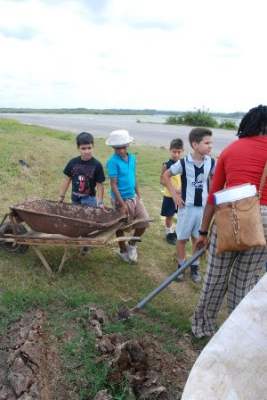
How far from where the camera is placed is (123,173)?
5238 millimetres

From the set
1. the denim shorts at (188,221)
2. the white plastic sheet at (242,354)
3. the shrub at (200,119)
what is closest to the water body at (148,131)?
the shrub at (200,119)

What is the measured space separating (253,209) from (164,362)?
133 cm

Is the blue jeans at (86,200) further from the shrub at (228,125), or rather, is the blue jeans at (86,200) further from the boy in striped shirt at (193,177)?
the shrub at (228,125)

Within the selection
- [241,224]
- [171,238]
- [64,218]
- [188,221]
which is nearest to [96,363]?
[241,224]

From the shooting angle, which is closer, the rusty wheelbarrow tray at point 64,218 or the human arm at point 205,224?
the human arm at point 205,224

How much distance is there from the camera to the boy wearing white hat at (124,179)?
5133 millimetres

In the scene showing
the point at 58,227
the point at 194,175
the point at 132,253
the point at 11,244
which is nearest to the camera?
the point at 194,175

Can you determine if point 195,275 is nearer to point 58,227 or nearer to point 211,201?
point 58,227

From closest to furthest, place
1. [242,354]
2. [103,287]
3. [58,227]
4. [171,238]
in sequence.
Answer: [242,354], [103,287], [58,227], [171,238]

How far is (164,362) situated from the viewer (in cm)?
348

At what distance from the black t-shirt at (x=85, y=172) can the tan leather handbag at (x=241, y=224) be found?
234cm

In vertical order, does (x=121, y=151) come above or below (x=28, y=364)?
above

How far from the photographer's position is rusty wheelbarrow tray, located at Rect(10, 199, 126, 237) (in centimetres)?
495

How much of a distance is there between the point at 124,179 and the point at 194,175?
919 millimetres
